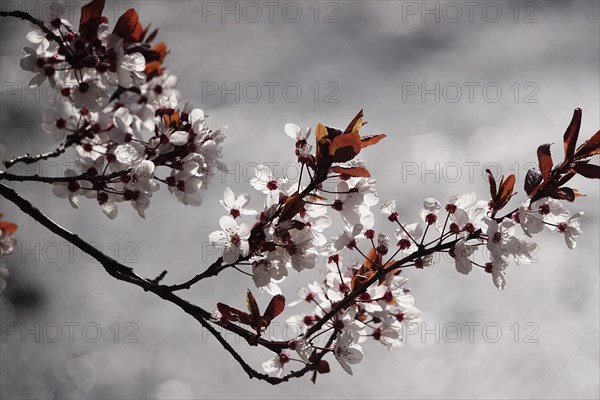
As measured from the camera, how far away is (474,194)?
1.68 metres

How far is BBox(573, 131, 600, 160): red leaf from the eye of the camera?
1606mm

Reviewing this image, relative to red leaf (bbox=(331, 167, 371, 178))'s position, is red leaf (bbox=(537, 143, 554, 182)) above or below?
above

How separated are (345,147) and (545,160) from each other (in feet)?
1.66

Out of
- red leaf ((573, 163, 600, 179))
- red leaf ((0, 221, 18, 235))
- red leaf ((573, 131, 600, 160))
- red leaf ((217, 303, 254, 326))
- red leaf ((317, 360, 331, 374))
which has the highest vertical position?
red leaf ((573, 131, 600, 160))

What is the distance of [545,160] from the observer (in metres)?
1.58

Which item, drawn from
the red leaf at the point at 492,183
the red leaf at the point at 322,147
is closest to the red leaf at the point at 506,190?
the red leaf at the point at 492,183

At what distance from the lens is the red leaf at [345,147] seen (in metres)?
1.54

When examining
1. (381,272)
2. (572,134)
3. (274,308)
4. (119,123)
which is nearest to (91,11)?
(119,123)

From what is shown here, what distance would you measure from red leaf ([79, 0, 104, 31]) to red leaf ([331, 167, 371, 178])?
824mm

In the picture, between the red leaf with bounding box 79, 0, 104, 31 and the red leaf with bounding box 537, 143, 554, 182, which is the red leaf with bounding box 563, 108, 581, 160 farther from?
the red leaf with bounding box 79, 0, 104, 31

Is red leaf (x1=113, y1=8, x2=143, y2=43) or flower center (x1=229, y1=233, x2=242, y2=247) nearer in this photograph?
flower center (x1=229, y1=233, x2=242, y2=247)

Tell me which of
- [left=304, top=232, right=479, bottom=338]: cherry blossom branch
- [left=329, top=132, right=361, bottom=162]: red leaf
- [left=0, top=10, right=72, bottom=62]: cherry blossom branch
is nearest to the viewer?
[left=329, top=132, right=361, bottom=162]: red leaf

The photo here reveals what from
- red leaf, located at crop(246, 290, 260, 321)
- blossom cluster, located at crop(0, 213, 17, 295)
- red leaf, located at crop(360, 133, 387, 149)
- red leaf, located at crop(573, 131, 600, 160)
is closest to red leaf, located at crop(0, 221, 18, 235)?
blossom cluster, located at crop(0, 213, 17, 295)

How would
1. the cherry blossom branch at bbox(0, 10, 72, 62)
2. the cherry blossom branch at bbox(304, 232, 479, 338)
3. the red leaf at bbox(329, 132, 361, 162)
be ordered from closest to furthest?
the red leaf at bbox(329, 132, 361, 162) < the cherry blossom branch at bbox(304, 232, 479, 338) < the cherry blossom branch at bbox(0, 10, 72, 62)
